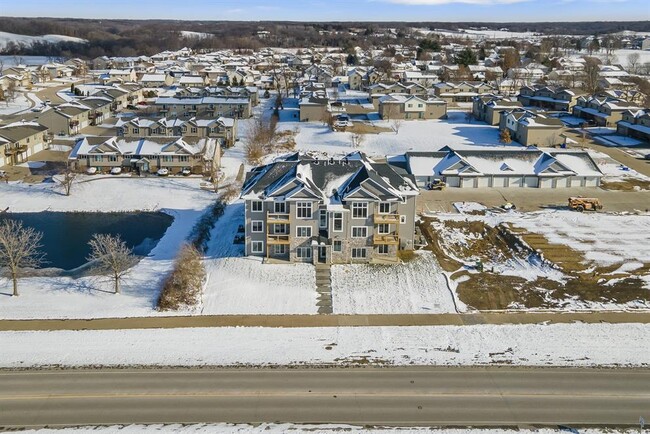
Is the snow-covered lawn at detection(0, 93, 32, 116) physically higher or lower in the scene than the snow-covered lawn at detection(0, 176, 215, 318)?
higher

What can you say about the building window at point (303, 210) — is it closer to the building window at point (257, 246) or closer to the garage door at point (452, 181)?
the building window at point (257, 246)

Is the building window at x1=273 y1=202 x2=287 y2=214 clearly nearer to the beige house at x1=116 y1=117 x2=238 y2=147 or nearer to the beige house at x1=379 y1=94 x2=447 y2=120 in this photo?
the beige house at x1=116 y1=117 x2=238 y2=147

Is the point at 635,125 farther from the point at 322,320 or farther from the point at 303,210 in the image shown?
the point at 322,320

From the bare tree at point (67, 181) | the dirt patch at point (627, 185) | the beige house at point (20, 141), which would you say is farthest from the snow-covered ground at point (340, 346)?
the beige house at point (20, 141)

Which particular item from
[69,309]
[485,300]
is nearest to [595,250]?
[485,300]

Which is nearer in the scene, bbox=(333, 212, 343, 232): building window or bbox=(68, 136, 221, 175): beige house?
bbox=(333, 212, 343, 232): building window

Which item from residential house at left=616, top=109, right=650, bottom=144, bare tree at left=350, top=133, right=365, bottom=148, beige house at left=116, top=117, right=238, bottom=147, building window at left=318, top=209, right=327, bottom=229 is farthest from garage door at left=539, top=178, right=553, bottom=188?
beige house at left=116, top=117, right=238, bottom=147

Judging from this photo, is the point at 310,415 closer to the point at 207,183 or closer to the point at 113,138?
the point at 207,183
